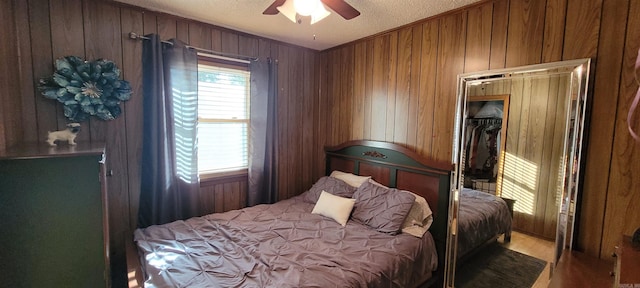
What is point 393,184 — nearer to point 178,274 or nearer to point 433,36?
point 433,36

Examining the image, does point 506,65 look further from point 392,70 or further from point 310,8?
point 310,8

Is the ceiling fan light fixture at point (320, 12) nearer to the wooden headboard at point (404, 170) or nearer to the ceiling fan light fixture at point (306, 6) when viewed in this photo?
the ceiling fan light fixture at point (306, 6)

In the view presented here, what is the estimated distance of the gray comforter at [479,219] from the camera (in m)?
1.95

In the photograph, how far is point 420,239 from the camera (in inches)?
81.2

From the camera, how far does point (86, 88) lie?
1950 millimetres

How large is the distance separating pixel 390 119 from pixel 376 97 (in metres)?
0.29

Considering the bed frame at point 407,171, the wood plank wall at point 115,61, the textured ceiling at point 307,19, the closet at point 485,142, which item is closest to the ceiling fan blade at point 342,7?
the textured ceiling at point 307,19

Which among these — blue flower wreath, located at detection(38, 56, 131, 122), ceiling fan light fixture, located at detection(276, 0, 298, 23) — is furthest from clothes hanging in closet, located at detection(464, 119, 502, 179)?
blue flower wreath, located at detection(38, 56, 131, 122)

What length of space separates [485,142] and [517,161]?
0.23 metres

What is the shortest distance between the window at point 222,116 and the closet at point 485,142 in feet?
6.97

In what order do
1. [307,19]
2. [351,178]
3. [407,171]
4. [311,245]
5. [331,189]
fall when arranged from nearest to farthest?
1. [311,245]
2. [307,19]
3. [407,171]
4. [331,189]
5. [351,178]

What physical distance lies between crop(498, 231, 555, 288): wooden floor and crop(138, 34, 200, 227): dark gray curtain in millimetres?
2640

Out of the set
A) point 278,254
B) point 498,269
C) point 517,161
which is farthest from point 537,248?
point 278,254

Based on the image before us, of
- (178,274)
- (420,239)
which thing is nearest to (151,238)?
(178,274)
